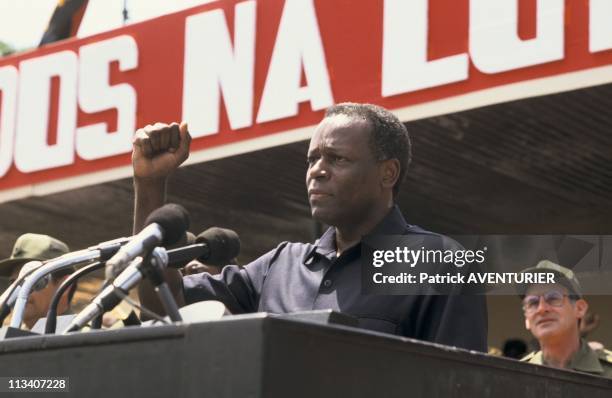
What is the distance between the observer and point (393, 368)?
226cm

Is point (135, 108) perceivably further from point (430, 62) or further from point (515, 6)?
point (515, 6)

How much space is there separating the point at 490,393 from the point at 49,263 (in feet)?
3.51

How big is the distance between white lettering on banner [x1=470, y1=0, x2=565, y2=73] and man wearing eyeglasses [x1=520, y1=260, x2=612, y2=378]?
7.95 feet

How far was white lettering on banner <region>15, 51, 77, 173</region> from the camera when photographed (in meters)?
10.2

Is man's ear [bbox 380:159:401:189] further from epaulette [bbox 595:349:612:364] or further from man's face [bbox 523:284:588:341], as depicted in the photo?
epaulette [bbox 595:349:612:364]

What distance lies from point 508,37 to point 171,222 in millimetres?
5496

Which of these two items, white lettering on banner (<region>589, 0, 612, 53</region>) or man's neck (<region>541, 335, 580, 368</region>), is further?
white lettering on banner (<region>589, 0, 612, 53</region>)

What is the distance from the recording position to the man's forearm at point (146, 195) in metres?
3.27

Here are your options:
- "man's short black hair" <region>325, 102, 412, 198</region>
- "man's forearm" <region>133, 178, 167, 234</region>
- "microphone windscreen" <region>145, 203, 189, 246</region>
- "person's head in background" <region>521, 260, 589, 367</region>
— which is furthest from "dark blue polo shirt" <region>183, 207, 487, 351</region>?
"person's head in background" <region>521, 260, 589, 367</region>

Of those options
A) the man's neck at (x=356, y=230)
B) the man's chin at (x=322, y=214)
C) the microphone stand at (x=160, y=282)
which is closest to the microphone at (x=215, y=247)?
the microphone stand at (x=160, y=282)

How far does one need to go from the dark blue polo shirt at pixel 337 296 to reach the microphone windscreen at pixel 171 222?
2.40 ft

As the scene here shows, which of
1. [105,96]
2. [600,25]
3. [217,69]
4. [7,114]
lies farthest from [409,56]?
[7,114]

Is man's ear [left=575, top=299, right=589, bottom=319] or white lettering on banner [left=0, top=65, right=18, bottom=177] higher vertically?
white lettering on banner [left=0, top=65, right=18, bottom=177]

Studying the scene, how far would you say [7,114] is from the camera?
10625 millimetres
